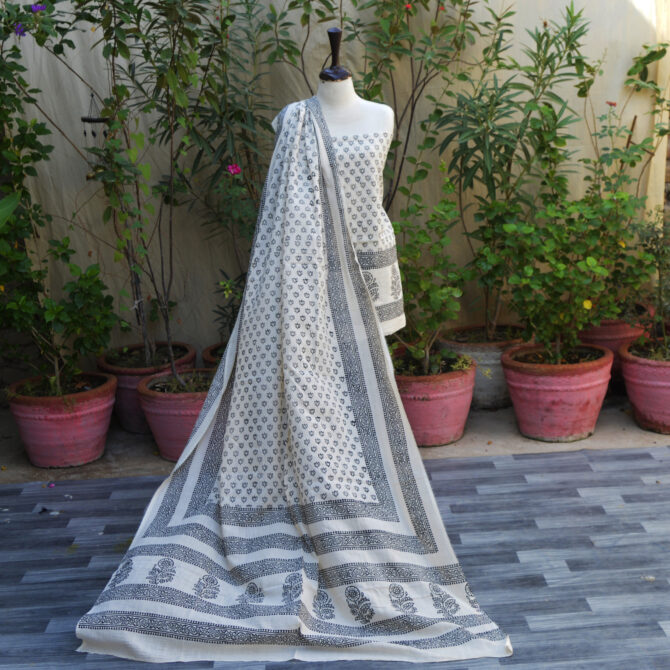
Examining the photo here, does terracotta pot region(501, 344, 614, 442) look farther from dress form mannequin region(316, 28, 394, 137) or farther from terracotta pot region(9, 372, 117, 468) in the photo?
terracotta pot region(9, 372, 117, 468)

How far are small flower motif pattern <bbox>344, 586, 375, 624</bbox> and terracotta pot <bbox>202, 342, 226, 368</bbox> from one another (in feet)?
5.17

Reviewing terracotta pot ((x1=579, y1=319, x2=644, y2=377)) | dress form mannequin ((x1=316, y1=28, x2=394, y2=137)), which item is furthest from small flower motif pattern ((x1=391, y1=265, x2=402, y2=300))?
terracotta pot ((x1=579, y1=319, x2=644, y2=377))

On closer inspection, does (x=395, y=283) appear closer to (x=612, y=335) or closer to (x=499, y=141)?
(x=499, y=141)

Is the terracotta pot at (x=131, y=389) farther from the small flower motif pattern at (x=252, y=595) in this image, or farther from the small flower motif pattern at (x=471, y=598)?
the small flower motif pattern at (x=471, y=598)

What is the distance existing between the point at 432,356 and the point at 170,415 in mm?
1074

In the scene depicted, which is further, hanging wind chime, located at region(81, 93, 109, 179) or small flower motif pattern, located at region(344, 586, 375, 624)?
hanging wind chime, located at region(81, 93, 109, 179)

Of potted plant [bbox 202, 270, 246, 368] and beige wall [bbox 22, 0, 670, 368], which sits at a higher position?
beige wall [bbox 22, 0, 670, 368]

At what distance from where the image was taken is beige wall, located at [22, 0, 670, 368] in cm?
339

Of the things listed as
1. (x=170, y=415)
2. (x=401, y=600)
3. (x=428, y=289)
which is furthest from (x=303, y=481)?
(x=428, y=289)

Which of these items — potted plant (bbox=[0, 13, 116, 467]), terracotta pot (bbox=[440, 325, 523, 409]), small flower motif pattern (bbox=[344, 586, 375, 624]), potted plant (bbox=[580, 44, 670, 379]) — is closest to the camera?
small flower motif pattern (bbox=[344, 586, 375, 624])

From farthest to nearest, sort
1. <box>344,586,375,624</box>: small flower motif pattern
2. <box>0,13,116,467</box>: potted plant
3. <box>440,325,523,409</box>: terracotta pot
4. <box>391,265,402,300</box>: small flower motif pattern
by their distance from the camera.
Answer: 1. <box>440,325,523,409</box>: terracotta pot
2. <box>0,13,116,467</box>: potted plant
3. <box>391,265,402,300</box>: small flower motif pattern
4. <box>344,586,375,624</box>: small flower motif pattern

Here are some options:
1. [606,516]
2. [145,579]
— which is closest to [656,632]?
[606,516]

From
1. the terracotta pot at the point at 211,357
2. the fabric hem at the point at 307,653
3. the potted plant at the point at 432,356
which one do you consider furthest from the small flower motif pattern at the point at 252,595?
the terracotta pot at the point at 211,357

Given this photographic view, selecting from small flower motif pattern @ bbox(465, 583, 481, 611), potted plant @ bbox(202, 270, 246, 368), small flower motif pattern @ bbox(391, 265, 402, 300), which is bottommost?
small flower motif pattern @ bbox(465, 583, 481, 611)
